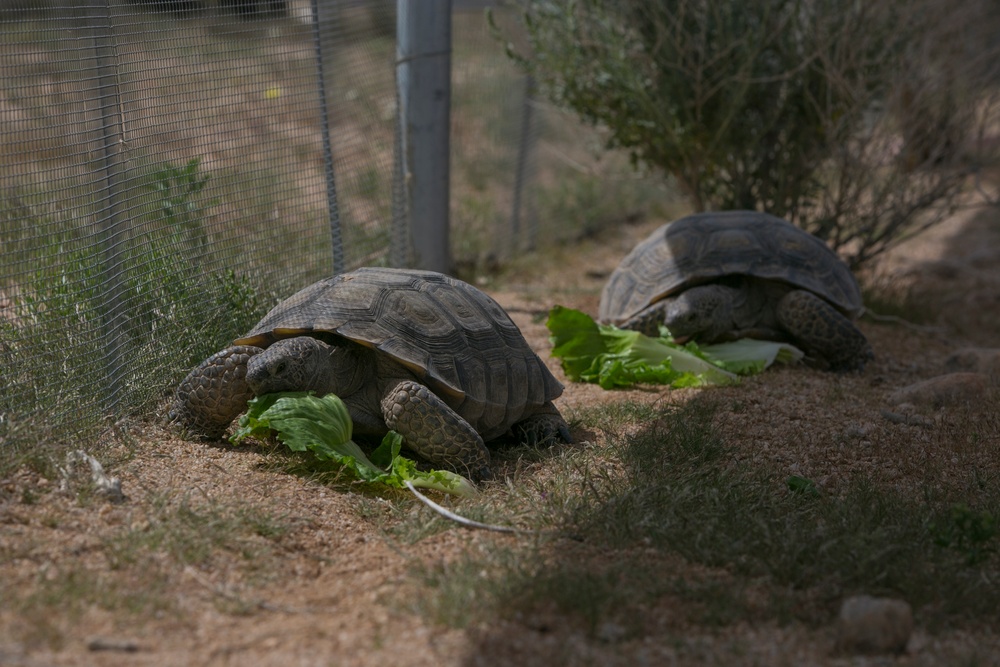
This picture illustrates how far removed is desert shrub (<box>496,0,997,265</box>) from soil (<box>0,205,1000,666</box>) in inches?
108

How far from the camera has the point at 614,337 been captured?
5613 millimetres

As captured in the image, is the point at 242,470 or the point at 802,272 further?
the point at 802,272

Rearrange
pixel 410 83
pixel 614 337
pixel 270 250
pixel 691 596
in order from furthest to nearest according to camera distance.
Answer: pixel 410 83 → pixel 614 337 → pixel 270 250 → pixel 691 596

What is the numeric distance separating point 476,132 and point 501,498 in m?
6.59

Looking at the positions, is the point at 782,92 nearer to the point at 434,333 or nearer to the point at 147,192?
the point at 434,333

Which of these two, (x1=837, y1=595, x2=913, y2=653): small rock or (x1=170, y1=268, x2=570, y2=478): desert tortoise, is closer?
(x1=837, y1=595, x2=913, y2=653): small rock

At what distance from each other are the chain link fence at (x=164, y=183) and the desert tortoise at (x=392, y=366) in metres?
0.47

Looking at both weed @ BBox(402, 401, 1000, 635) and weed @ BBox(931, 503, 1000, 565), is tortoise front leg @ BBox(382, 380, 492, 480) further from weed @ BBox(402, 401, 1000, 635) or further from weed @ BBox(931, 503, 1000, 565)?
weed @ BBox(931, 503, 1000, 565)

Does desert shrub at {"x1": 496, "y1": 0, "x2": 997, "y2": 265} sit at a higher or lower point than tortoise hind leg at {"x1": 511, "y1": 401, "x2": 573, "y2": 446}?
higher

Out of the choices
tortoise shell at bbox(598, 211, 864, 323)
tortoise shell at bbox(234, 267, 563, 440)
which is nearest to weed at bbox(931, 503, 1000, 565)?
tortoise shell at bbox(234, 267, 563, 440)

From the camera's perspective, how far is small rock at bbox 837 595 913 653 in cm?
273

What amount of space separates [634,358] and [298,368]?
213 cm

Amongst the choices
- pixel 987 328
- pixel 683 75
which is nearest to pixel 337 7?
pixel 683 75

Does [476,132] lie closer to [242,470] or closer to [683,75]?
[683,75]
